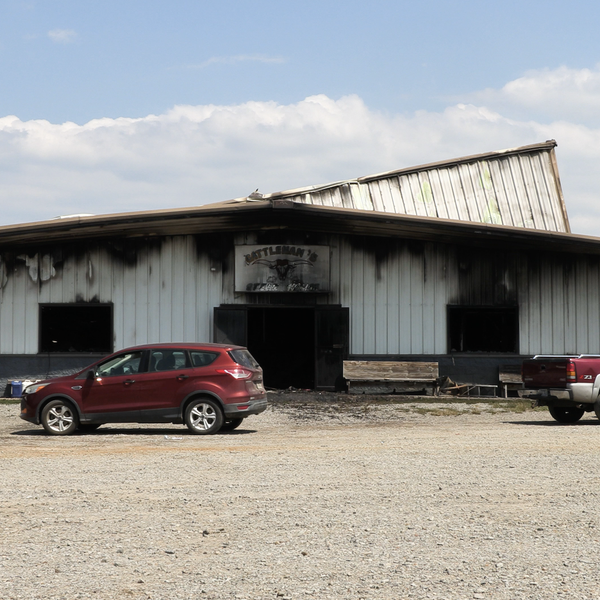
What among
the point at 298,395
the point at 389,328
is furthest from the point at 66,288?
the point at 389,328

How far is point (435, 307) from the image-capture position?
76.2ft

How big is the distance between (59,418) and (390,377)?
9999 millimetres

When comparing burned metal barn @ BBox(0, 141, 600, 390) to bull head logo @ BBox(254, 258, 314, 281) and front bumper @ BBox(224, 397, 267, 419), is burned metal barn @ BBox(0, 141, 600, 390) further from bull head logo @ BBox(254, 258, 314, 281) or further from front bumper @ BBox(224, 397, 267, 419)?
front bumper @ BBox(224, 397, 267, 419)

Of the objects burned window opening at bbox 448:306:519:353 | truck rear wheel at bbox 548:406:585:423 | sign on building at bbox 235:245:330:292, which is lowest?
truck rear wheel at bbox 548:406:585:423

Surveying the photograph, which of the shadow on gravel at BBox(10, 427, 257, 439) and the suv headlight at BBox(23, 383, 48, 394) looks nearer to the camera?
the shadow on gravel at BBox(10, 427, 257, 439)

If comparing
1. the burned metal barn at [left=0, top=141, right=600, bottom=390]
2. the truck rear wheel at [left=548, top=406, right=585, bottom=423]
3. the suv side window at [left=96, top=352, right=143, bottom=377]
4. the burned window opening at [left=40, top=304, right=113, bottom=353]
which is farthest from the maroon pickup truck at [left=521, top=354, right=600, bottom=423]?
the burned window opening at [left=40, top=304, right=113, bottom=353]

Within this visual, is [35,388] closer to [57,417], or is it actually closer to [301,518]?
[57,417]

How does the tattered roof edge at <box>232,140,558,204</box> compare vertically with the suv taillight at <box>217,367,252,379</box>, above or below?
above

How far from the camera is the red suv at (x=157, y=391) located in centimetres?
1483

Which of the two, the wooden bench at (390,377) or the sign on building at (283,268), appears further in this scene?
the sign on building at (283,268)

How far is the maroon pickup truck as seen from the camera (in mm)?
15875

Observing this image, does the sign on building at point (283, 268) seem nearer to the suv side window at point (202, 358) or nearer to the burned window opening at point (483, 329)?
the burned window opening at point (483, 329)

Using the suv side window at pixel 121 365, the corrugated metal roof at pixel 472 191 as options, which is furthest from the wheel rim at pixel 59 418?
the corrugated metal roof at pixel 472 191

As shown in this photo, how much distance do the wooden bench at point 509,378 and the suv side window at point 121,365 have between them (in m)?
11.5
